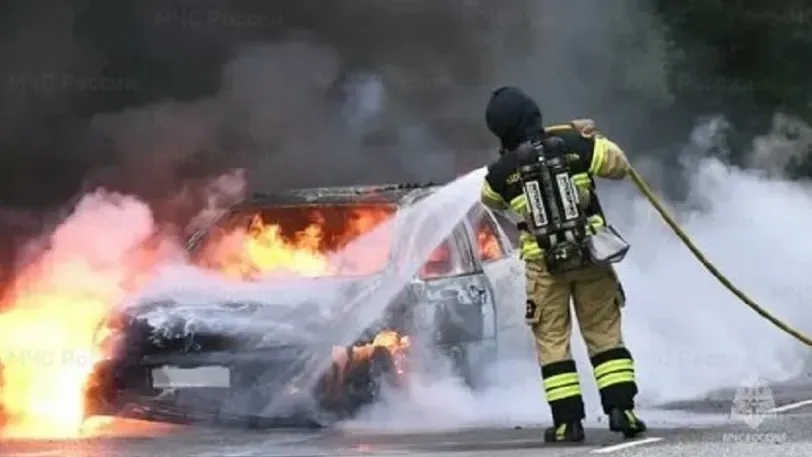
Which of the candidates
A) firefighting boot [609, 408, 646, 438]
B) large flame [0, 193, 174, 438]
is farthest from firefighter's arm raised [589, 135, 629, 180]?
large flame [0, 193, 174, 438]

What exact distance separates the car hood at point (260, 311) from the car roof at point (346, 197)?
0.98 m

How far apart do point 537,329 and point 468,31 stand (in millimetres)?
6190

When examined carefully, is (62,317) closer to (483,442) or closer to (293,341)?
(293,341)

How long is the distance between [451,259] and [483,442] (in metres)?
2.10

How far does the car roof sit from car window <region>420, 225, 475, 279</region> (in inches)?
13.4

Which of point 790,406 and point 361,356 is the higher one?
point 361,356

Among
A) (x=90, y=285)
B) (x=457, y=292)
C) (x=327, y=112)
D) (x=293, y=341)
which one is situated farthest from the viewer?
(x=327, y=112)

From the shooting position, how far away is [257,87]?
13.5 metres

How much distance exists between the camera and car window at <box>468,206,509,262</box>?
35.7 feet

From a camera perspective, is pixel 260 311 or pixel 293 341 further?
pixel 260 311

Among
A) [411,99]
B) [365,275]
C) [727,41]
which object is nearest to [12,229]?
[411,99]

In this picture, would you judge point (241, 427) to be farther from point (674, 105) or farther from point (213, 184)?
point (674, 105)

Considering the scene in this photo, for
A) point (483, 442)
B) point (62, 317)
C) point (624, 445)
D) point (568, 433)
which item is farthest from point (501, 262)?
point (624, 445)

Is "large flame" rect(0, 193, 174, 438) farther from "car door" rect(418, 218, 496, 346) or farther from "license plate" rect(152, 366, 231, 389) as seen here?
"car door" rect(418, 218, 496, 346)
